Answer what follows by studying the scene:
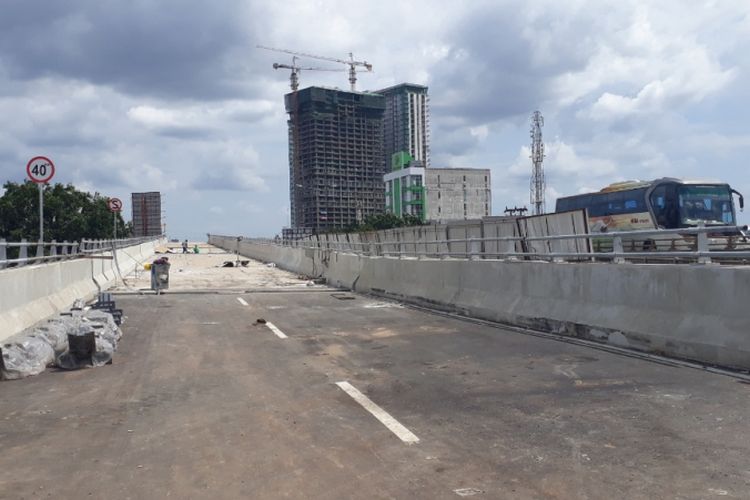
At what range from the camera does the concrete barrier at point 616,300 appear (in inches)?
345

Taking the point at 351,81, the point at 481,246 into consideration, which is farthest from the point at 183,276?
the point at 351,81

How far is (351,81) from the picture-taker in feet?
607

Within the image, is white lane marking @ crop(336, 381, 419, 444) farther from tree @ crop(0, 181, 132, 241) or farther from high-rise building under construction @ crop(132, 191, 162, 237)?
high-rise building under construction @ crop(132, 191, 162, 237)

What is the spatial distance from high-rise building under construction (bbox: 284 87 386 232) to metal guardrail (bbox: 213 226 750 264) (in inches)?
3201

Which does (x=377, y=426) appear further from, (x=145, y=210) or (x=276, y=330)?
(x=145, y=210)

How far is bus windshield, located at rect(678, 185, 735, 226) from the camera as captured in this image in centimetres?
3075

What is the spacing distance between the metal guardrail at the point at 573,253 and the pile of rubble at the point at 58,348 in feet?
25.3

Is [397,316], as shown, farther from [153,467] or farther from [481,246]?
[153,467]

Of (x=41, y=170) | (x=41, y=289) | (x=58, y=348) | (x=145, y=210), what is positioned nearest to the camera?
(x=58, y=348)

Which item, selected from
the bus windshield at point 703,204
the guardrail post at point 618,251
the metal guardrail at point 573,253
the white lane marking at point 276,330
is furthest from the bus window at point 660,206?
the white lane marking at point 276,330

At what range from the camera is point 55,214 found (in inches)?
2753

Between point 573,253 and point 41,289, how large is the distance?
1052 cm

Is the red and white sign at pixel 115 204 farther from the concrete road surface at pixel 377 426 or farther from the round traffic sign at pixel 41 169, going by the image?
the concrete road surface at pixel 377 426

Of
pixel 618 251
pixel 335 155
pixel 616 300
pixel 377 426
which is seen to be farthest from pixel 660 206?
pixel 335 155
